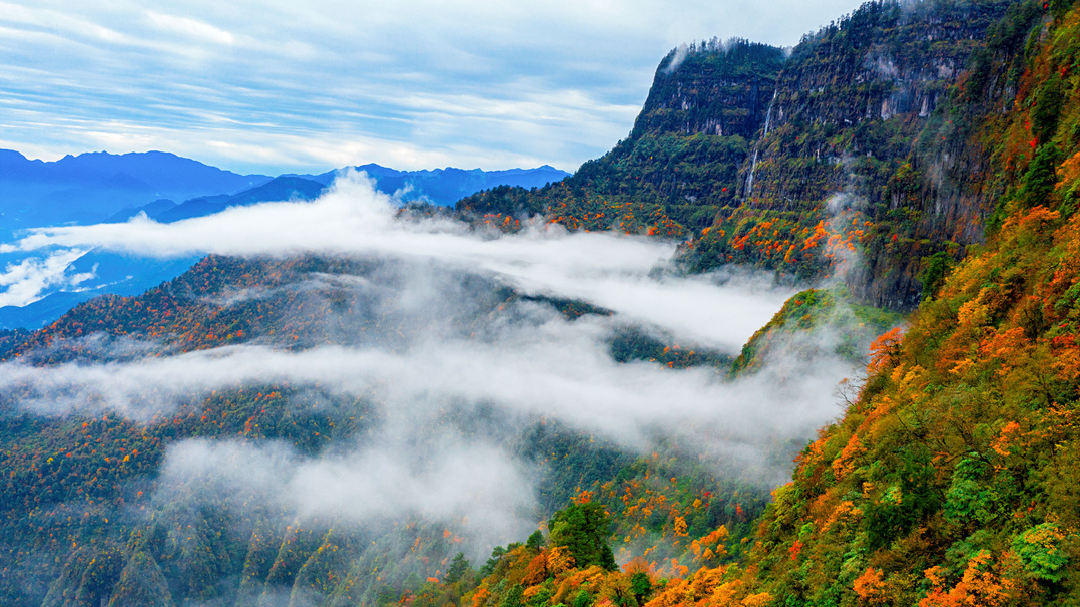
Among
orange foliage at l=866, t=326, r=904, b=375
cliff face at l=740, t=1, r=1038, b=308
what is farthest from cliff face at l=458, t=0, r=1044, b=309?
orange foliage at l=866, t=326, r=904, b=375

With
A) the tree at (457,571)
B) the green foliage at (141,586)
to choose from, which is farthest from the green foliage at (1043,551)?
the green foliage at (141,586)

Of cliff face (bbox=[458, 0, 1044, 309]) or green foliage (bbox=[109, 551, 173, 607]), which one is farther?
green foliage (bbox=[109, 551, 173, 607])

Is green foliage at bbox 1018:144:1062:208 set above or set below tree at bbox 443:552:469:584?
above

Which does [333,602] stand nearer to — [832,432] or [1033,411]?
[832,432]

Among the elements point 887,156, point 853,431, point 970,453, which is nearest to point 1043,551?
point 970,453

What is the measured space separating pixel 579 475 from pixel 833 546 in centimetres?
13400

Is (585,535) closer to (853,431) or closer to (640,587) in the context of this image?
(640,587)

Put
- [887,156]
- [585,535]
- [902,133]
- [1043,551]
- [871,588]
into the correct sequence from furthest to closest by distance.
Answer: [902,133]
[887,156]
[585,535]
[871,588]
[1043,551]

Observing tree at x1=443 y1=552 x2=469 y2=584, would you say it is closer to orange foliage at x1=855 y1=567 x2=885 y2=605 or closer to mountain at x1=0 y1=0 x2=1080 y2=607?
mountain at x1=0 y1=0 x2=1080 y2=607

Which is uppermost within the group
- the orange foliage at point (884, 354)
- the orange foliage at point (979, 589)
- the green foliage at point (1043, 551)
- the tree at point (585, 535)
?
the orange foliage at point (884, 354)

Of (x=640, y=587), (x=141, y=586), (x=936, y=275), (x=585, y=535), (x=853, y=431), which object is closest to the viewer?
(x=853, y=431)

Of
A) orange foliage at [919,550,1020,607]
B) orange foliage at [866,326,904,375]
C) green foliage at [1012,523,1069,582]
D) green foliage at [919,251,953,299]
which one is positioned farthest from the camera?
green foliage at [919,251,953,299]


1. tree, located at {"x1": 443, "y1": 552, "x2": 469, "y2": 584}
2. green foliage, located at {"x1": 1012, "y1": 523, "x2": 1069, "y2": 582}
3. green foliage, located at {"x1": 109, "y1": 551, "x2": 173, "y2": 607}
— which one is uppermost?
A: green foliage, located at {"x1": 1012, "y1": 523, "x2": 1069, "y2": 582}

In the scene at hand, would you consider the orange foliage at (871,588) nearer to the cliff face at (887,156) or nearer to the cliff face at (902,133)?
the cliff face at (902,133)
